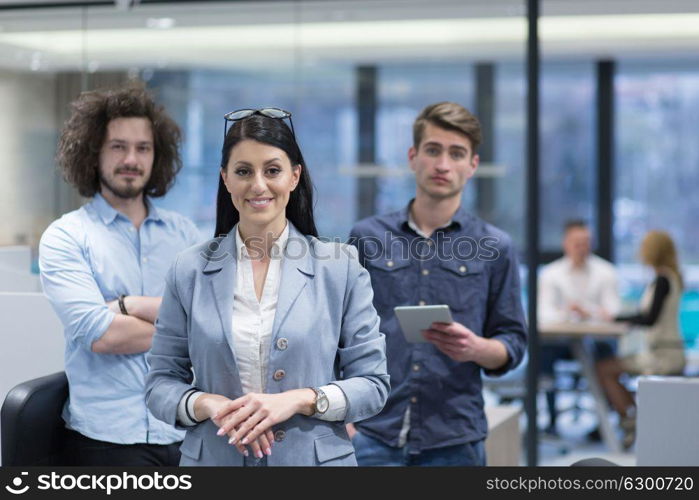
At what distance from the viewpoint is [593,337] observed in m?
5.83

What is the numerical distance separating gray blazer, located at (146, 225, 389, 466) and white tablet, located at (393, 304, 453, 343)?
362 millimetres

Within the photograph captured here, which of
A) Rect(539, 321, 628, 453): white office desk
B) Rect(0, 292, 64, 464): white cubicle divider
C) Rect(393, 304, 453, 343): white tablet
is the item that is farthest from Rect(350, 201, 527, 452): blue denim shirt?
Rect(539, 321, 628, 453): white office desk

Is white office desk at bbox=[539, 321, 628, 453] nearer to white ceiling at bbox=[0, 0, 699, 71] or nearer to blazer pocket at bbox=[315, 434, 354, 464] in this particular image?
white ceiling at bbox=[0, 0, 699, 71]

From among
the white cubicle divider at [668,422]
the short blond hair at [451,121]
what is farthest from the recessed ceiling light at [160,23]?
the white cubicle divider at [668,422]

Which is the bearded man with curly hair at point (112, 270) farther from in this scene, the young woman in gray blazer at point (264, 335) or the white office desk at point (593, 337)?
the white office desk at point (593, 337)

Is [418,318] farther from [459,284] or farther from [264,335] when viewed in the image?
[264,335]

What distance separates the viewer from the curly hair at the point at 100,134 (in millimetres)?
2564

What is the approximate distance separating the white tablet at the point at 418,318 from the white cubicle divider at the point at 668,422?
0.58 metres

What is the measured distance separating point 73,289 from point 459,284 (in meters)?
1.06

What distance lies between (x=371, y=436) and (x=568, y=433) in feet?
13.3

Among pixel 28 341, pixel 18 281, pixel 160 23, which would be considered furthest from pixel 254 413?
pixel 160 23

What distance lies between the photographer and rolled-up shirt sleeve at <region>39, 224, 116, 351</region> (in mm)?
2387

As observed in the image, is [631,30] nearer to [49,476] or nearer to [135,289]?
[135,289]

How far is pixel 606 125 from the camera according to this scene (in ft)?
21.9
